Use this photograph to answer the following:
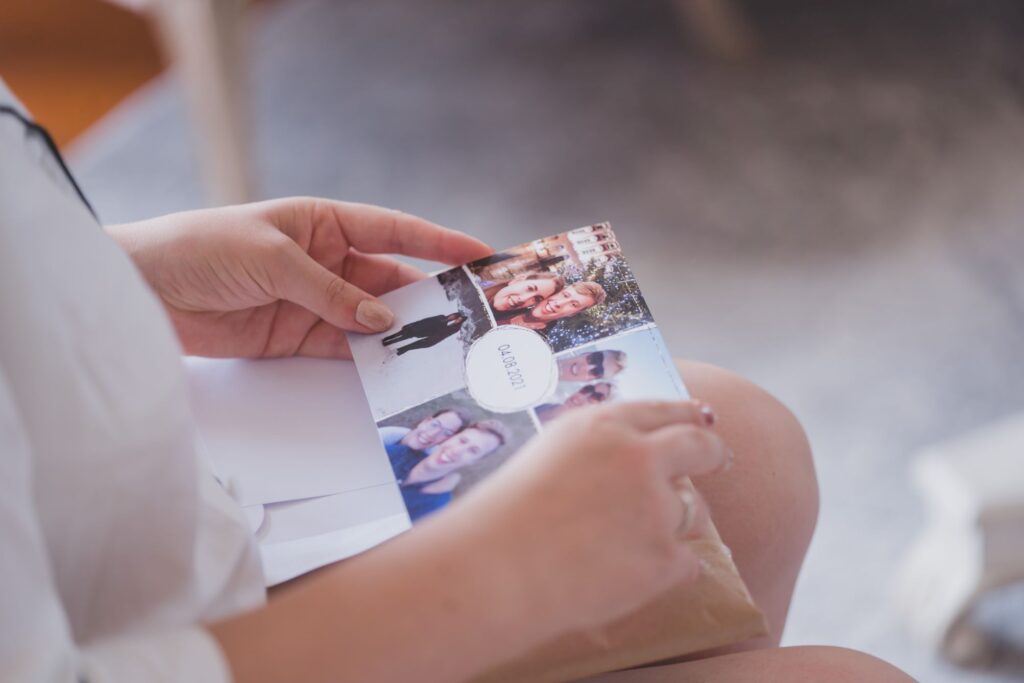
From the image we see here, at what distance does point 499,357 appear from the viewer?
587 mm

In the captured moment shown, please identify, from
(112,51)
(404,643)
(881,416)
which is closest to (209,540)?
(404,643)

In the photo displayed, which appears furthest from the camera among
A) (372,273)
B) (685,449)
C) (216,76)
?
(216,76)

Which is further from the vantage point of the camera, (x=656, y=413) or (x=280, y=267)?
(x=280, y=267)

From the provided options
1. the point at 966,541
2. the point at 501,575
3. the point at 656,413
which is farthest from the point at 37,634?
the point at 966,541

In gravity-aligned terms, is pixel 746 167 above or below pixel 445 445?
above

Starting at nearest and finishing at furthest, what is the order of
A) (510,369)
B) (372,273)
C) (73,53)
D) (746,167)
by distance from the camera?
1. (510,369)
2. (372,273)
3. (746,167)
4. (73,53)

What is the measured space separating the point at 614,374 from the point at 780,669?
186mm

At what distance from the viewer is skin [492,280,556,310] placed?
0.61 metres

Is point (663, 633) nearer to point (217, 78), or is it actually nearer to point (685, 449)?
point (685, 449)

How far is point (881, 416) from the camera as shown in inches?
45.0

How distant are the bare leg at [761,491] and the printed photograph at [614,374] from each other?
9cm

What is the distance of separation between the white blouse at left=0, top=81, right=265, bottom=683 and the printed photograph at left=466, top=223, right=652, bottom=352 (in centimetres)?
23

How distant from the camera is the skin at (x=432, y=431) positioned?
0.56 meters

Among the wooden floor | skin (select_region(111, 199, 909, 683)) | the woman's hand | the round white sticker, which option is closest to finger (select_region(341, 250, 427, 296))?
the woman's hand
